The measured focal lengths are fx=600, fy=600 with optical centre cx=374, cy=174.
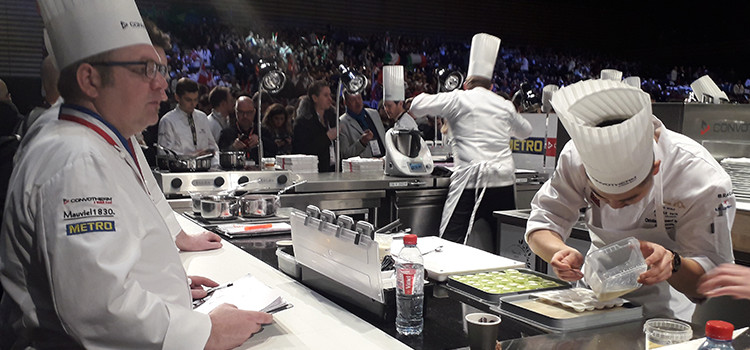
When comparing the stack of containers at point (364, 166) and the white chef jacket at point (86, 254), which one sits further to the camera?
the stack of containers at point (364, 166)

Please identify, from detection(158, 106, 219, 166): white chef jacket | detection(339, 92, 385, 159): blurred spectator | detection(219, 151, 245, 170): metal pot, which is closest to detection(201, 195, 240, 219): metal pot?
detection(219, 151, 245, 170): metal pot

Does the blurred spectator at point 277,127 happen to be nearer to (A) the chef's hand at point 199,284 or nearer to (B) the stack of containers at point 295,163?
(B) the stack of containers at point 295,163

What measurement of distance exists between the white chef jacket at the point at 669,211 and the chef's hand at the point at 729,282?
159 millimetres

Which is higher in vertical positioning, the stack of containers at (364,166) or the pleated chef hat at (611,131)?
the pleated chef hat at (611,131)

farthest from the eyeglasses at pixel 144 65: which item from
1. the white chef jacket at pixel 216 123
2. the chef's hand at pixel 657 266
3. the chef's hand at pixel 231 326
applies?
the white chef jacket at pixel 216 123

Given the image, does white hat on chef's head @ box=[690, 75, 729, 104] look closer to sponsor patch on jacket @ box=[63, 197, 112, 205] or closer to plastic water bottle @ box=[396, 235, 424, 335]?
plastic water bottle @ box=[396, 235, 424, 335]

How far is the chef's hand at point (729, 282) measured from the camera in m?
1.40

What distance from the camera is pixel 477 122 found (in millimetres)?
4195

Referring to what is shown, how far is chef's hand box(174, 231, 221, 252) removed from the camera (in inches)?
86.3

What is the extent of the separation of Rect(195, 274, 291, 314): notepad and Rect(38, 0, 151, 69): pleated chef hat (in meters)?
0.65

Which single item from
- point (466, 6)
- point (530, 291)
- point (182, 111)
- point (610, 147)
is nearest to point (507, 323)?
point (530, 291)

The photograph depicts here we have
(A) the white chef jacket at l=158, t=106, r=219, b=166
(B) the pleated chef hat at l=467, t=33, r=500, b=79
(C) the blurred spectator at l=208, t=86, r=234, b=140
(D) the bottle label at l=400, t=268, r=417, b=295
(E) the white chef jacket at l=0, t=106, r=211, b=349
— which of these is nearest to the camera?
(E) the white chef jacket at l=0, t=106, r=211, b=349

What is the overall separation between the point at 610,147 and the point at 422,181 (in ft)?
9.67

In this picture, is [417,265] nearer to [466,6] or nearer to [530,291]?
[530,291]
